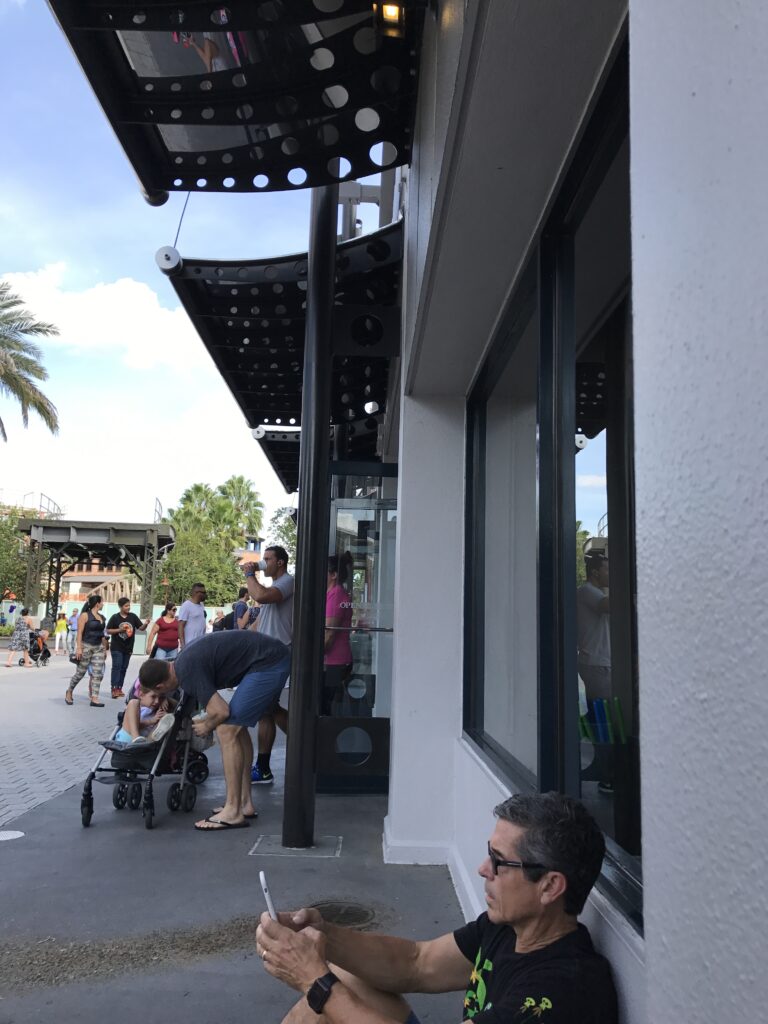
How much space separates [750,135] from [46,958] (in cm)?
394

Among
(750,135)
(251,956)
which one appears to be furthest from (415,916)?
(750,135)

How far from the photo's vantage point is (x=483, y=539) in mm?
4898

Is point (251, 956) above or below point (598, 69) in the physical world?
below

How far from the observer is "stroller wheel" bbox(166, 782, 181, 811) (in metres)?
6.11

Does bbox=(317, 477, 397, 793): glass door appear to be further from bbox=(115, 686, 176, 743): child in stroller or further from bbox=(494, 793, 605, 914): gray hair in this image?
bbox=(494, 793, 605, 914): gray hair

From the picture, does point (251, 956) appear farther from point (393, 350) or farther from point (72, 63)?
point (72, 63)

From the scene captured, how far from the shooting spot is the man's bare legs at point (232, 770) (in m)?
5.66

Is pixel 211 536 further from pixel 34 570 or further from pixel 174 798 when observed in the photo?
pixel 174 798

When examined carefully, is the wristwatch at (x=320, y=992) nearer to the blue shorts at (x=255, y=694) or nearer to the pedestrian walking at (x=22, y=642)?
the blue shorts at (x=255, y=694)

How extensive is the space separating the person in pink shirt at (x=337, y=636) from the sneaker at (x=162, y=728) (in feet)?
4.06

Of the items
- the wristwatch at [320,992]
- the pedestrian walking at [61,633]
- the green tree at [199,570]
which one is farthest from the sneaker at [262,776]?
the green tree at [199,570]

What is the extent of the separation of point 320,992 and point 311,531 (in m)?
3.72

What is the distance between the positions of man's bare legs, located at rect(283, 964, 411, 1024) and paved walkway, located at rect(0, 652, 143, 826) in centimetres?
441

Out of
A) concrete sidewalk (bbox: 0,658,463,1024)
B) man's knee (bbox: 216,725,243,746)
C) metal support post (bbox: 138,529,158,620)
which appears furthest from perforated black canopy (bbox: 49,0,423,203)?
metal support post (bbox: 138,529,158,620)
